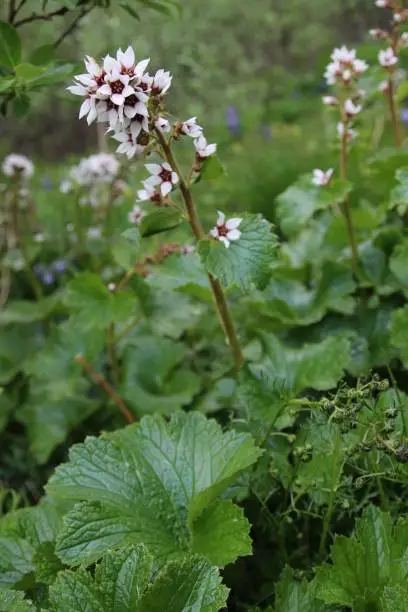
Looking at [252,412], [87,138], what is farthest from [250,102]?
[252,412]

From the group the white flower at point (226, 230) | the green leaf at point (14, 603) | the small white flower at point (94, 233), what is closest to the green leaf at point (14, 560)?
the green leaf at point (14, 603)

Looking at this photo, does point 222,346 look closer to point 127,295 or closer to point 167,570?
point 127,295

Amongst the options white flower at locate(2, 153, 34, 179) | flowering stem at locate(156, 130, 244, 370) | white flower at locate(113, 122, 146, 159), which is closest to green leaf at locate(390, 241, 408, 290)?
flowering stem at locate(156, 130, 244, 370)

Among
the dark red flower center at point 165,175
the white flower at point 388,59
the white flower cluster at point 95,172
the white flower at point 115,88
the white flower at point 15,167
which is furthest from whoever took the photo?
the white flower cluster at point 95,172

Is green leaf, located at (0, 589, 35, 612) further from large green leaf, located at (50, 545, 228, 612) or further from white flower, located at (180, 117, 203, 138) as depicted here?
white flower, located at (180, 117, 203, 138)

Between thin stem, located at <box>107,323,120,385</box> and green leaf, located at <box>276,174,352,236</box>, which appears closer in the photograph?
green leaf, located at <box>276,174,352,236</box>

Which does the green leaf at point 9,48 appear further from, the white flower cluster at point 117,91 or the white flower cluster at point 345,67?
the white flower cluster at point 345,67

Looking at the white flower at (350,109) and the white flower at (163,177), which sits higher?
the white flower at (350,109)
